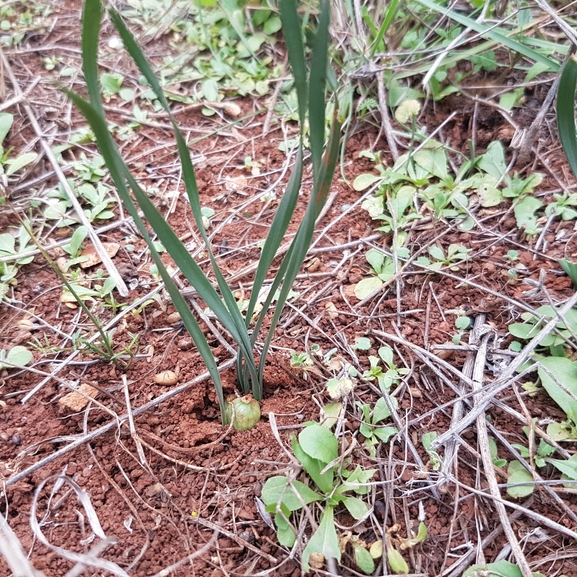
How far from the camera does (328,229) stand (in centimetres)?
133

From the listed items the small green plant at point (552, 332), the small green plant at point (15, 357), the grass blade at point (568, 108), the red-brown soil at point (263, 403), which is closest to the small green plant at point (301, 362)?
the red-brown soil at point (263, 403)

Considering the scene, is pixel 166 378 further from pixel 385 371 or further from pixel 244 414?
pixel 385 371

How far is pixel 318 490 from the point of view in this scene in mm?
845

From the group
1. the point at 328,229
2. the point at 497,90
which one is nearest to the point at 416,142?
the point at 497,90

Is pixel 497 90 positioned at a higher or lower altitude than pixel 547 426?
higher

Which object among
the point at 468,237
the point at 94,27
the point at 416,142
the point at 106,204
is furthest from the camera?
the point at 416,142

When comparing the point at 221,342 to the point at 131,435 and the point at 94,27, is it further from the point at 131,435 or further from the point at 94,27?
the point at 94,27

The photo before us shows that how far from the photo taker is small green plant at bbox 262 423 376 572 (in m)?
0.78

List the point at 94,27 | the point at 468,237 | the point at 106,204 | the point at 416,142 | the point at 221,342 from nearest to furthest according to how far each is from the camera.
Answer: the point at 94,27, the point at 221,342, the point at 468,237, the point at 106,204, the point at 416,142

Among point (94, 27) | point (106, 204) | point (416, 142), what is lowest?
point (416, 142)

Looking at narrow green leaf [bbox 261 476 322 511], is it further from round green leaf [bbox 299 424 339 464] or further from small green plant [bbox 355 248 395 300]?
small green plant [bbox 355 248 395 300]

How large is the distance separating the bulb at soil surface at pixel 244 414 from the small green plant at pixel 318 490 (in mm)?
103

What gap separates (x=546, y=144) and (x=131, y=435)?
55.1 inches

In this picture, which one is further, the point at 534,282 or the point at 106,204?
the point at 106,204
